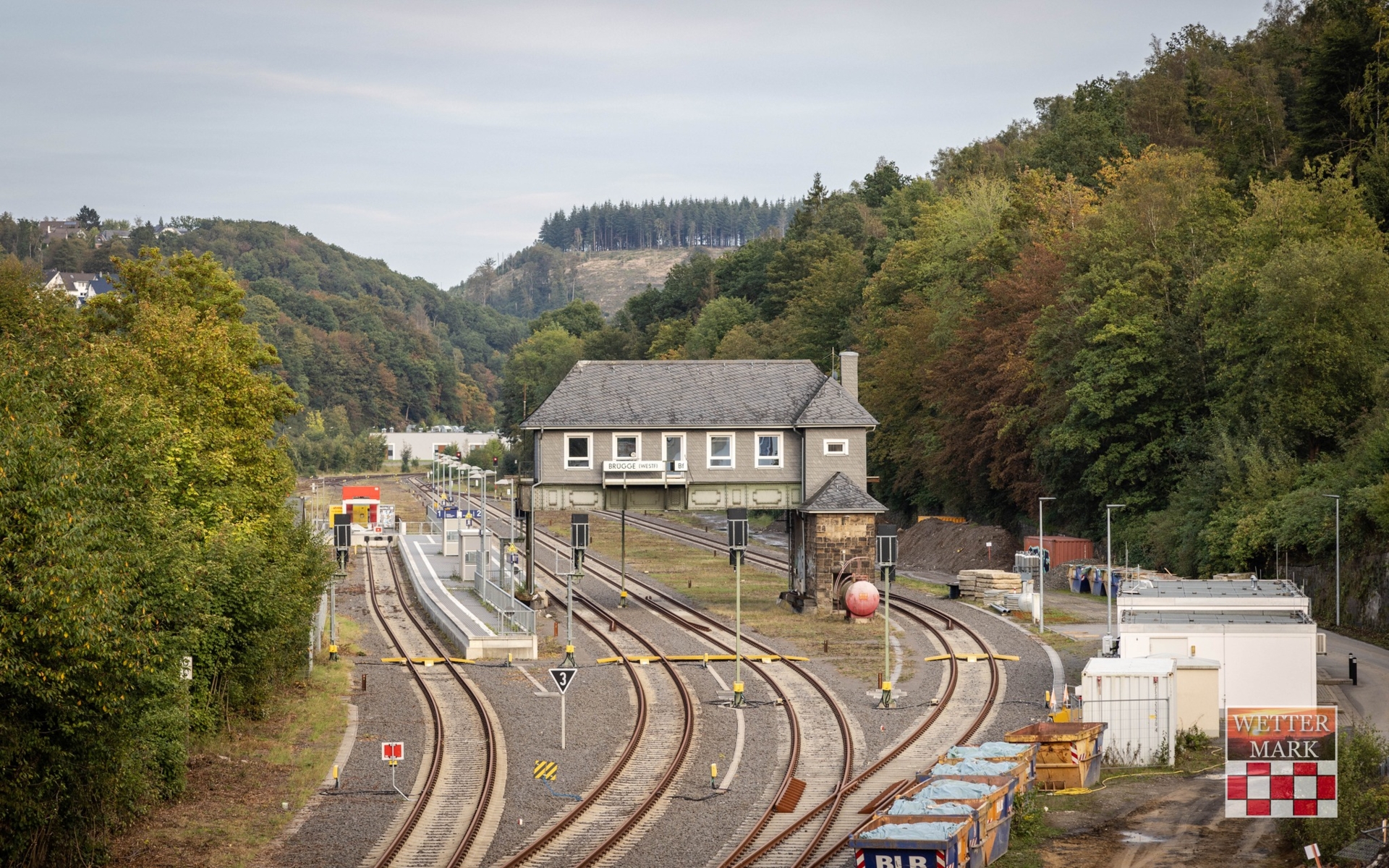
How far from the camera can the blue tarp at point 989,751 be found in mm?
25938

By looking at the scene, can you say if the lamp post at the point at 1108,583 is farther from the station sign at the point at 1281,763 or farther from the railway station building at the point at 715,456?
the station sign at the point at 1281,763

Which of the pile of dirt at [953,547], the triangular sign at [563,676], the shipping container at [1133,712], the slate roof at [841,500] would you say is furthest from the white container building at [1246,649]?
the pile of dirt at [953,547]

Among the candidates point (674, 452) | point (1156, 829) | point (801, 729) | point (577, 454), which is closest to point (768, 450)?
point (674, 452)

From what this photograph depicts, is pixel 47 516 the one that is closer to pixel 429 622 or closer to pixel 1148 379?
pixel 429 622

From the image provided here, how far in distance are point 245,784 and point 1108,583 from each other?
28.7 m

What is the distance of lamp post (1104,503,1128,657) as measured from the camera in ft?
137

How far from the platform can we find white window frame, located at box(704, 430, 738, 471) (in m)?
9.02

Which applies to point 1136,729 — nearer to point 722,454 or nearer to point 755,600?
point 722,454

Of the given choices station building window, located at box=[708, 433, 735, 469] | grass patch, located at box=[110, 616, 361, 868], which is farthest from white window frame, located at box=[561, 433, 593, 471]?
grass patch, located at box=[110, 616, 361, 868]

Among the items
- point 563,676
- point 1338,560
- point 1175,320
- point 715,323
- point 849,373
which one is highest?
point 715,323

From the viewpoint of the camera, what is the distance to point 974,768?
2481cm

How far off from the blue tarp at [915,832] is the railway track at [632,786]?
444 cm

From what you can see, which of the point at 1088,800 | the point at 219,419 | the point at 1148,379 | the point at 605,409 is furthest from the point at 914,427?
the point at 1088,800

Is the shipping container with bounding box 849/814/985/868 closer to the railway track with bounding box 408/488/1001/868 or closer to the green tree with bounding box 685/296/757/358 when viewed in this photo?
the railway track with bounding box 408/488/1001/868
